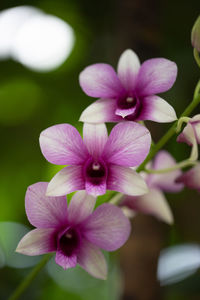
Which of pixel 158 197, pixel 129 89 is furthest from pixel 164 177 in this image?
pixel 129 89

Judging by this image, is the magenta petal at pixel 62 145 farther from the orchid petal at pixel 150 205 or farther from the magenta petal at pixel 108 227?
the orchid petal at pixel 150 205

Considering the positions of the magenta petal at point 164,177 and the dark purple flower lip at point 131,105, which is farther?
the magenta petal at point 164,177

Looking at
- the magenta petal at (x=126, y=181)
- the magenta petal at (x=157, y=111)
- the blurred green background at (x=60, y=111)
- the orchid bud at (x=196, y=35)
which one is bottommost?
the blurred green background at (x=60, y=111)

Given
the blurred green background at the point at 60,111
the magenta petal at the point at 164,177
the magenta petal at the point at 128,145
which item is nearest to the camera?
the magenta petal at the point at 128,145

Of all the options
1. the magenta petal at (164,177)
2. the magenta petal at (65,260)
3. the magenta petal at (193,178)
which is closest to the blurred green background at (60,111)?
the magenta petal at (164,177)

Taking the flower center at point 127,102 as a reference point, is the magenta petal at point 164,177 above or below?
below

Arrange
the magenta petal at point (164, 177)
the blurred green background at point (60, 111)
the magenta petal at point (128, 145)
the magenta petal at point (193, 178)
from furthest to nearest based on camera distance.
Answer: the blurred green background at point (60, 111)
the magenta petal at point (164, 177)
the magenta petal at point (193, 178)
the magenta petal at point (128, 145)

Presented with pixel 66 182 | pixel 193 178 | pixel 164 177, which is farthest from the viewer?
pixel 164 177

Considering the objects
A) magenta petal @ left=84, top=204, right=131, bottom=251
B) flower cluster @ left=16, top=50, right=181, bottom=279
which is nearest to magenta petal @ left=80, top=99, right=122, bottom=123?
flower cluster @ left=16, top=50, right=181, bottom=279

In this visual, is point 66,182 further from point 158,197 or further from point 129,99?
point 158,197
